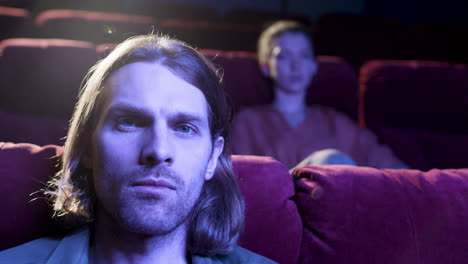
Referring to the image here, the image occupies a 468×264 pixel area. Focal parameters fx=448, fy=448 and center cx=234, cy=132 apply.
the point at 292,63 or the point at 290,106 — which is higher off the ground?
the point at 292,63

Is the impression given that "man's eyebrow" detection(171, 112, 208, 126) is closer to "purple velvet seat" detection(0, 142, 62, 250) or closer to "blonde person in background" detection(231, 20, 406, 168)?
"purple velvet seat" detection(0, 142, 62, 250)

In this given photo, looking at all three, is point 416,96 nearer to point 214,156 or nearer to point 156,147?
point 214,156

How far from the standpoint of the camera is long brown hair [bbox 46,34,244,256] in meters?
0.78

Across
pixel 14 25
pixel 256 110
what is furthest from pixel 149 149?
pixel 14 25

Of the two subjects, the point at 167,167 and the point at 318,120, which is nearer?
the point at 167,167

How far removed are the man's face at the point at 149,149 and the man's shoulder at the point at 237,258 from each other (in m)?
0.13

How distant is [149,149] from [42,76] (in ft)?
2.68

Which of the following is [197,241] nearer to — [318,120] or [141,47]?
[141,47]

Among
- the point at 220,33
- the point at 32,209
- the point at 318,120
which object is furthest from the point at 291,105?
the point at 32,209

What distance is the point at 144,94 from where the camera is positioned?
0.72m

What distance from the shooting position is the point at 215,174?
0.85 m

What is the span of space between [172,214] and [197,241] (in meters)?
0.13

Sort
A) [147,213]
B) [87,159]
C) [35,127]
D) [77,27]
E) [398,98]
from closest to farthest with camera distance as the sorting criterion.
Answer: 1. [147,213]
2. [87,159]
3. [35,127]
4. [398,98]
5. [77,27]

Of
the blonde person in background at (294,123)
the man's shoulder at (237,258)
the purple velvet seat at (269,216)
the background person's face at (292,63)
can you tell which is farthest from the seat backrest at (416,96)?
the man's shoulder at (237,258)
